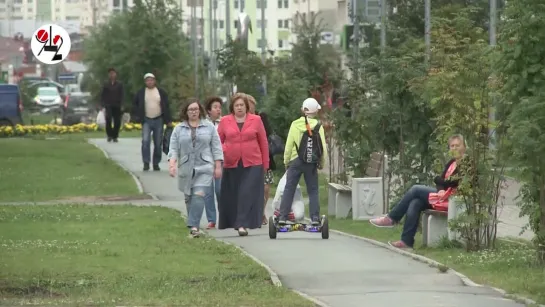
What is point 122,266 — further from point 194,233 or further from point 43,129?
point 43,129

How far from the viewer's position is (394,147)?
20.8 metres

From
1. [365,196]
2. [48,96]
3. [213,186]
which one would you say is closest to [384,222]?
[365,196]

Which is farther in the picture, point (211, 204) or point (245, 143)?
point (211, 204)

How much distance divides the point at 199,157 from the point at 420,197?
9.53 ft

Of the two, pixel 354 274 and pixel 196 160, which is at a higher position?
pixel 196 160

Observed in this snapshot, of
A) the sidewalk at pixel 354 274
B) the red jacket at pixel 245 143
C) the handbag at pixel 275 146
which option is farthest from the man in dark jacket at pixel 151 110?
the red jacket at pixel 245 143

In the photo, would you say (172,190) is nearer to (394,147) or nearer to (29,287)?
(394,147)

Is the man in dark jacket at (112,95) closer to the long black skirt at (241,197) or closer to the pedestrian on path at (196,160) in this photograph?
the long black skirt at (241,197)

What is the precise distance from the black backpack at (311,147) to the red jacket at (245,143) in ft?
1.42

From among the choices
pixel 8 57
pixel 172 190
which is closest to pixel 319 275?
pixel 172 190

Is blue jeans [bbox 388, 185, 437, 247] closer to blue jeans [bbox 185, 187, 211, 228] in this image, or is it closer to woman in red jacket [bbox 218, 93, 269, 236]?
woman in red jacket [bbox 218, 93, 269, 236]

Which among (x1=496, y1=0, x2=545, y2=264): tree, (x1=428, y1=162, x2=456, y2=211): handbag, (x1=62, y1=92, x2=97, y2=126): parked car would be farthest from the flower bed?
(x1=496, y1=0, x2=545, y2=264): tree

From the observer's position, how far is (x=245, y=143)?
19.0m

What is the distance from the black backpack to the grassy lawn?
170 cm
